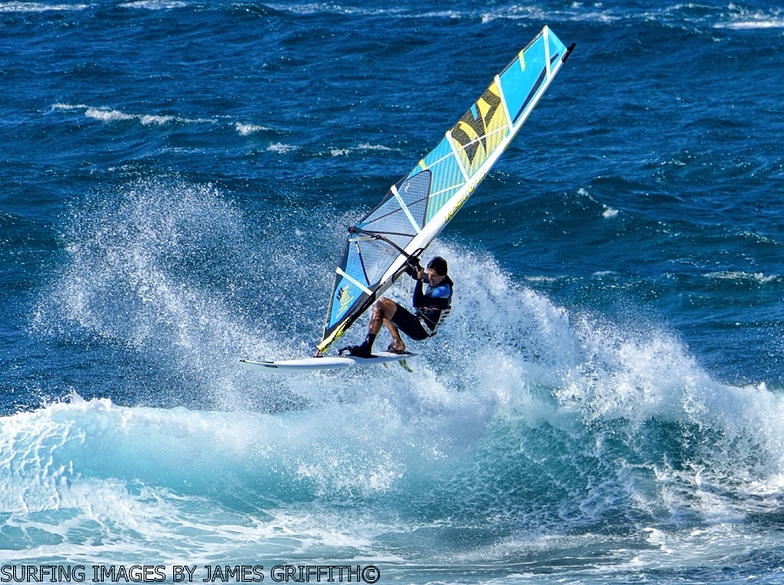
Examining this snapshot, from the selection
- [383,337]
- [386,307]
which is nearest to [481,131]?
[386,307]

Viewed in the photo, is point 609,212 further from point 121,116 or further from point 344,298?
point 121,116

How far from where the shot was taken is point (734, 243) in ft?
70.9

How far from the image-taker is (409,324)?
12297mm

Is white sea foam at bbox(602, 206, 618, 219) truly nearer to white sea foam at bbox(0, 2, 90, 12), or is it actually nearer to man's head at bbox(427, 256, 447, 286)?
man's head at bbox(427, 256, 447, 286)

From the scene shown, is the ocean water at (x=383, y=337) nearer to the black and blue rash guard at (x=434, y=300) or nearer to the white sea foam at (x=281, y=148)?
the white sea foam at (x=281, y=148)

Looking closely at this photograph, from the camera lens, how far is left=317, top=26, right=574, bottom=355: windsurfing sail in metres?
12.6

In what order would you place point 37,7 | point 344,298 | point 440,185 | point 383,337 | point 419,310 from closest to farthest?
point 419,310 < point 344,298 < point 440,185 < point 383,337 < point 37,7

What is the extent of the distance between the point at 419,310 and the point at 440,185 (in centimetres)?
173

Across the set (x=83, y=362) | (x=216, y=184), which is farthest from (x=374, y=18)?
(x=83, y=362)

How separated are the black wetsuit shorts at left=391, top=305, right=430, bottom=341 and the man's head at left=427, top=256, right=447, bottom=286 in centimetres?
47

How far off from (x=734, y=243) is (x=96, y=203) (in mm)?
12439

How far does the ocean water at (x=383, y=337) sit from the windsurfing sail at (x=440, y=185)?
2.56 metres

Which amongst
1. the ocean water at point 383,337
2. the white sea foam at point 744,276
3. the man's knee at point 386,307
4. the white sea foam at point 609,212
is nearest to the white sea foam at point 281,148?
the ocean water at point 383,337

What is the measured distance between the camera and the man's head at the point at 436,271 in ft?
39.5
